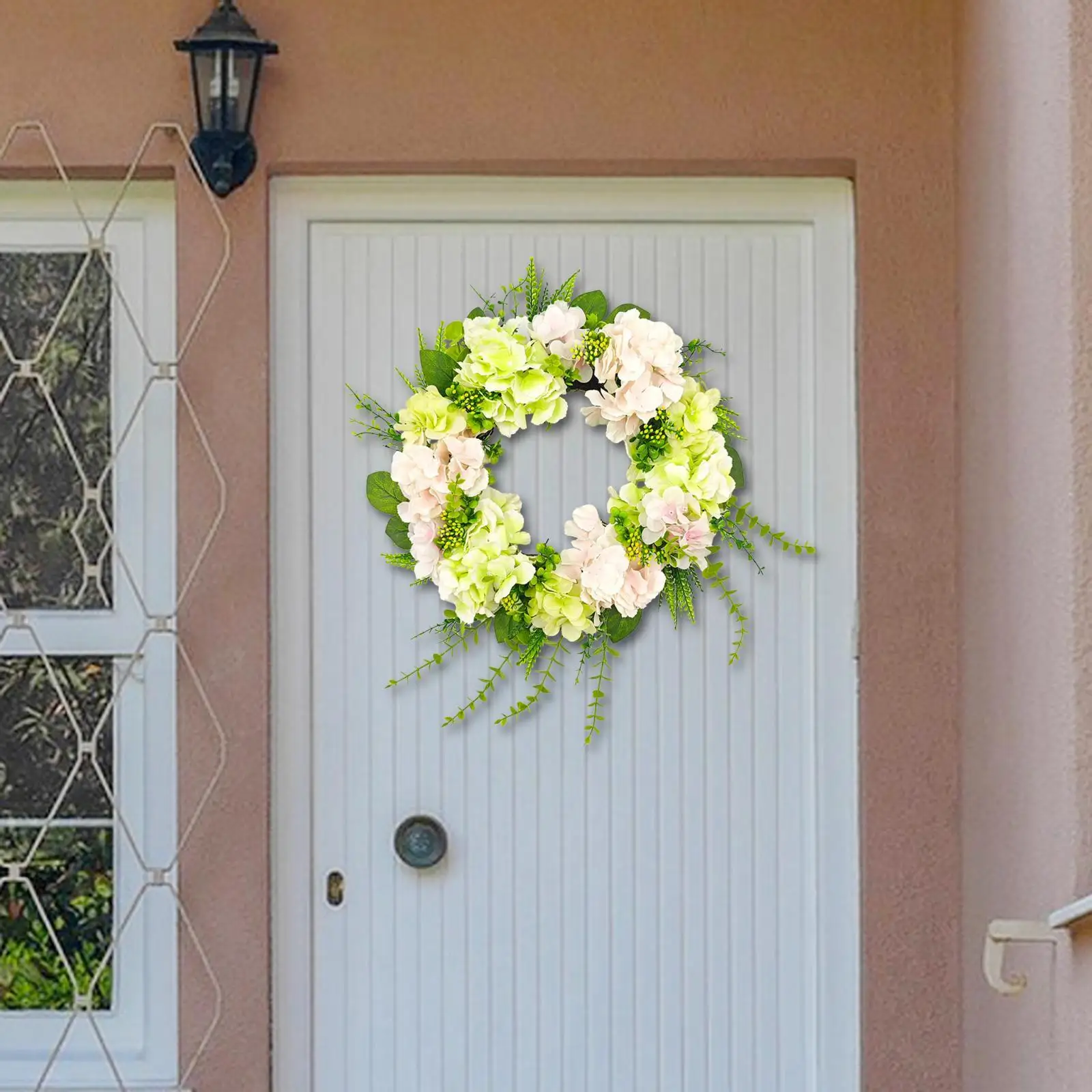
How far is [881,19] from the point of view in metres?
3.05

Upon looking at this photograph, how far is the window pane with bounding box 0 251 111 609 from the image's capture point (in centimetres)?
313

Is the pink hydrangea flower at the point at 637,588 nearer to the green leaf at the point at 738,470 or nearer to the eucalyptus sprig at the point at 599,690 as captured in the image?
the eucalyptus sprig at the point at 599,690

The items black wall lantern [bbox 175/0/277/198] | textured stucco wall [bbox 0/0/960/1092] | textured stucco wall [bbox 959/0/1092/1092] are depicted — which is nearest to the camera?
textured stucco wall [bbox 959/0/1092/1092]

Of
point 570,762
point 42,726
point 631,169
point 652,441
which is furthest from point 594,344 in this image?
point 42,726

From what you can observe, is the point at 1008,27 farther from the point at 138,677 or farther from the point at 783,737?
the point at 138,677

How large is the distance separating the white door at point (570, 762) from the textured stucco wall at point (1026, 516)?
267 mm

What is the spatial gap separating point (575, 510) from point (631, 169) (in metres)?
0.55

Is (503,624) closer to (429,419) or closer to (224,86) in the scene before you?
(429,419)

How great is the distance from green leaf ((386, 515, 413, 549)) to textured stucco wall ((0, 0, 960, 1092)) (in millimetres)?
208

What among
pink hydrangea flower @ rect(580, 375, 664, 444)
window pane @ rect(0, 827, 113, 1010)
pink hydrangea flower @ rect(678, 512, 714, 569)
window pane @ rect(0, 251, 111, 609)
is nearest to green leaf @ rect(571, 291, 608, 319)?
pink hydrangea flower @ rect(580, 375, 664, 444)

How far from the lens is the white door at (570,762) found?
3115mm

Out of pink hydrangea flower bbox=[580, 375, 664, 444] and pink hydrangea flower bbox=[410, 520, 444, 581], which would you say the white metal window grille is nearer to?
pink hydrangea flower bbox=[410, 520, 444, 581]

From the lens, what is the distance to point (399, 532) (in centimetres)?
309

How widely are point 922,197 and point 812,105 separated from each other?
23 centimetres
